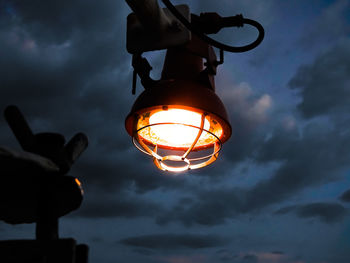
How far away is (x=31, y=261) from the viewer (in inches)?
74.7

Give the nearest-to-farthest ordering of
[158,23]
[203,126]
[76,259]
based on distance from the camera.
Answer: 1. [76,259]
2. [203,126]
3. [158,23]

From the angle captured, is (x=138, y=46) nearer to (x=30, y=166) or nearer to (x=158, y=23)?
(x=158, y=23)

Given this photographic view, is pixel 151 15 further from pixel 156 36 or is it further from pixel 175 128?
pixel 175 128

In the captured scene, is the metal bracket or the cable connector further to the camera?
the cable connector

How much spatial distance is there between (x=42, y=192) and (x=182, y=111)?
1243 mm

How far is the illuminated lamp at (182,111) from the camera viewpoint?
293cm

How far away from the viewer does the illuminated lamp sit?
293 cm

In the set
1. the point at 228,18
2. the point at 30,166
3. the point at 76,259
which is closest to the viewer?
the point at 30,166

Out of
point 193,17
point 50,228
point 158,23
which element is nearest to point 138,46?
point 158,23

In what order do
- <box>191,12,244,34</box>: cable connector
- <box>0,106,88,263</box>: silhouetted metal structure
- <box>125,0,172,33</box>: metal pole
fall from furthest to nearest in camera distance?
1. <box>191,12,244,34</box>: cable connector
2. <box>125,0,172,33</box>: metal pole
3. <box>0,106,88,263</box>: silhouetted metal structure

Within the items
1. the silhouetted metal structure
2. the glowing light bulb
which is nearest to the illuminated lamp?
the glowing light bulb

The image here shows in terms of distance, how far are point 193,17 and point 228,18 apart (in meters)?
0.28

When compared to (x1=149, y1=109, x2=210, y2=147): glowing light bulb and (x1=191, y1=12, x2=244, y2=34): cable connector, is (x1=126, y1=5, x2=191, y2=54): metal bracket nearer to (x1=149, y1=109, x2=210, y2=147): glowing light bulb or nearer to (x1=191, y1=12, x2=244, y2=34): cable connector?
(x1=191, y1=12, x2=244, y2=34): cable connector

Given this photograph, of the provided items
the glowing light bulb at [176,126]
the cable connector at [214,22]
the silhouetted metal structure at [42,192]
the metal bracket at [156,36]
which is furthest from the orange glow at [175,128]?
the silhouetted metal structure at [42,192]
